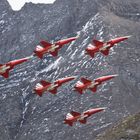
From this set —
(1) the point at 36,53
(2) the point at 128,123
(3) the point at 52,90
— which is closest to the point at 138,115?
(2) the point at 128,123

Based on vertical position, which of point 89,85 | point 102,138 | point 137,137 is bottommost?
point 102,138

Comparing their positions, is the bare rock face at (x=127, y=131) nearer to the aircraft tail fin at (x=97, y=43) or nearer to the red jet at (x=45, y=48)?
the aircraft tail fin at (x=97, y=43)

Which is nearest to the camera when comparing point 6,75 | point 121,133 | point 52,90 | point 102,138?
point 6,75

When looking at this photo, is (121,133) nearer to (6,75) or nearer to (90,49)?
(90,49)

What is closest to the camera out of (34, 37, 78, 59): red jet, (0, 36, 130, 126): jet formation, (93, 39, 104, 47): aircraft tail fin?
(0, 36, 130, 126): jet formation

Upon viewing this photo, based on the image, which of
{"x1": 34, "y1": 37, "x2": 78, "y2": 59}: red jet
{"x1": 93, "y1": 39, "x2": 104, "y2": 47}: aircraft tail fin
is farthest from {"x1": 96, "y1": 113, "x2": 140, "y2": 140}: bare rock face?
{"x1": 34, "y1": 37, "x2": 78, "y2": 59}: red jet

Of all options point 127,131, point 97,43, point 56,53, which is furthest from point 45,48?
point 127,131

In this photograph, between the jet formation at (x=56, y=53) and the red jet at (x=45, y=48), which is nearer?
the jet formation at (x=56, y=53)

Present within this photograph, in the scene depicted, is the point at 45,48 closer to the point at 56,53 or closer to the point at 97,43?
the point at 56,53

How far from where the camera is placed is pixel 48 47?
452ft

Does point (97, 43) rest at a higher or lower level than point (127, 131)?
higher

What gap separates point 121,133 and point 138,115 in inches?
414

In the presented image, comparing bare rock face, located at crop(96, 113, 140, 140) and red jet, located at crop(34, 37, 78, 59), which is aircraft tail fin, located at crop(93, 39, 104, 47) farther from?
bare rock face, located at crop(96, 113, 140, 140)

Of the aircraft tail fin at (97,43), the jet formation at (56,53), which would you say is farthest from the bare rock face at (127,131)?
the aircraft tail fin at (97,43)
